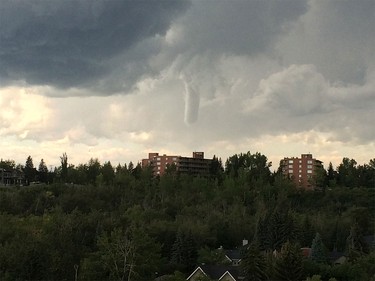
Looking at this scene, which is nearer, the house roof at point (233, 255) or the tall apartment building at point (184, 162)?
the house roof at point (233, 255)

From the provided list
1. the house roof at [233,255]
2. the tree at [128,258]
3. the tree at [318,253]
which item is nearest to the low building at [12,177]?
the house roof at [233,255]

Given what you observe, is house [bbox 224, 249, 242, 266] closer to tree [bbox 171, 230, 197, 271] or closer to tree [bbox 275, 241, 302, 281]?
tree [bbox 171, 230, 197, 271]

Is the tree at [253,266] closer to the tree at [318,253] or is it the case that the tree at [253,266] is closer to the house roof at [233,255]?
the tree at [318,253]

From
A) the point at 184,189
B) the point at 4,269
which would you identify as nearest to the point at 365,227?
the point at 184,189

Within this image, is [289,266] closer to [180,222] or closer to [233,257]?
[233,257]

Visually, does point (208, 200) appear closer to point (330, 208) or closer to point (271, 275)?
point (330, 208)

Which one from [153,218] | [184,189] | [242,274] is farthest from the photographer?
[184,189]
